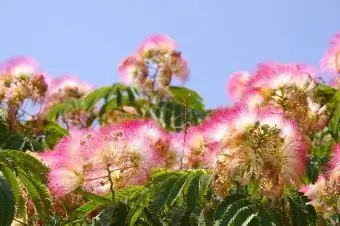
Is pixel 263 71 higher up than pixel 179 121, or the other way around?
pixel 179 121

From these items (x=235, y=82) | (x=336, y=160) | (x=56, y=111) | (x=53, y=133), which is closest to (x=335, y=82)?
(x=235, y=82)

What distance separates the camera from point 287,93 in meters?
3.37

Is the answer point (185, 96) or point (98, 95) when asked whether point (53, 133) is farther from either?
point (185, 96)

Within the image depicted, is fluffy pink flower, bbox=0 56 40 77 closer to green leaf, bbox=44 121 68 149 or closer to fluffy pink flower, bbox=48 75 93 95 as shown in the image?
green leaf, bbox=44 121 68 149

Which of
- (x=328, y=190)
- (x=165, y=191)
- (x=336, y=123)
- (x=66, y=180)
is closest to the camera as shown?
(x=165, y=191)

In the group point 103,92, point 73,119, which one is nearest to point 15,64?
point 103,92

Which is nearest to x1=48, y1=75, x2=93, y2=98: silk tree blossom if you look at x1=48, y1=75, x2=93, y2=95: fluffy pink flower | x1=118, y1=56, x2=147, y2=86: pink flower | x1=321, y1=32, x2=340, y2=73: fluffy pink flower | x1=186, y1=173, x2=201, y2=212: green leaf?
x1=48, y1=75, x2=93, y2=95: fluffy pink flower

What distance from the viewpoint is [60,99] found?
21.3 ft

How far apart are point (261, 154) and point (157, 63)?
2.92 metres

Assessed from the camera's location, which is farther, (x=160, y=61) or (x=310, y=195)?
(x=160, y=61)

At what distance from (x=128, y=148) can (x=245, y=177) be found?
50cm

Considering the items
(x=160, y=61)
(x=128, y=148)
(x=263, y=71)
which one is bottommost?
(x=128, y=148)

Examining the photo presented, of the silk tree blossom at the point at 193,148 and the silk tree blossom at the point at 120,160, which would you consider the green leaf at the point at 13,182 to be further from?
the silk tree blossom at the point at 193,148

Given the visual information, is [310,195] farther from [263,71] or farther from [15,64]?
[15,64]
